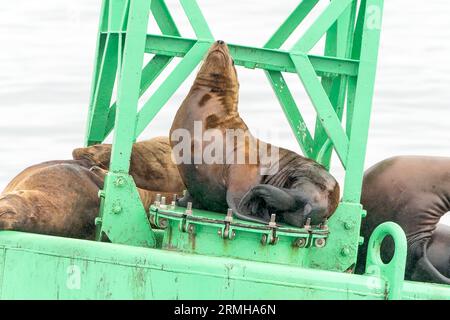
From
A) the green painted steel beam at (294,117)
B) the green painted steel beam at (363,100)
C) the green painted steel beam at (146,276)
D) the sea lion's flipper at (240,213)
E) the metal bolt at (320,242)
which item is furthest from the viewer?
the green painted steel beam at (294,117)

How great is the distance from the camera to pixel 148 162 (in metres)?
9.09

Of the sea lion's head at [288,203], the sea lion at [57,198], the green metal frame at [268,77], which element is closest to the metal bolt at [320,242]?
the sea lion's head at [288,203]

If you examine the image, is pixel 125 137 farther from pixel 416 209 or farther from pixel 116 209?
pixel 416 209

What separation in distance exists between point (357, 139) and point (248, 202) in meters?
0.86

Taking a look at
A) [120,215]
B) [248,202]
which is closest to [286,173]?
[248,202]

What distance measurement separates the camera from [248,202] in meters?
7.96

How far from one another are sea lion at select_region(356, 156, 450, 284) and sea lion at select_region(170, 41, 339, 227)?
1.02 meters

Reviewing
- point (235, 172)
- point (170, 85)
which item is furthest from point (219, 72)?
point (235, 172)

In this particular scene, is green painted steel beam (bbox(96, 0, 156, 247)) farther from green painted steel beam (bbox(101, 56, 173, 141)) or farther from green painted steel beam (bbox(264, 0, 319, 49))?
green painted steel beam (bbox(264, 0, 319, 49))

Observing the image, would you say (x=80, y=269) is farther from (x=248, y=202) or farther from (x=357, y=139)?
(x=357, y=139)

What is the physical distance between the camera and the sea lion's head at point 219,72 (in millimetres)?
8117

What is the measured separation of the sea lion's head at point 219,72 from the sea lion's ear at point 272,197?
2.52 ft

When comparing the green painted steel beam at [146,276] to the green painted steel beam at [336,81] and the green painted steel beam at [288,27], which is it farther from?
the green painted steel beam at [288,27]

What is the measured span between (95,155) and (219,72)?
4.12 ft
